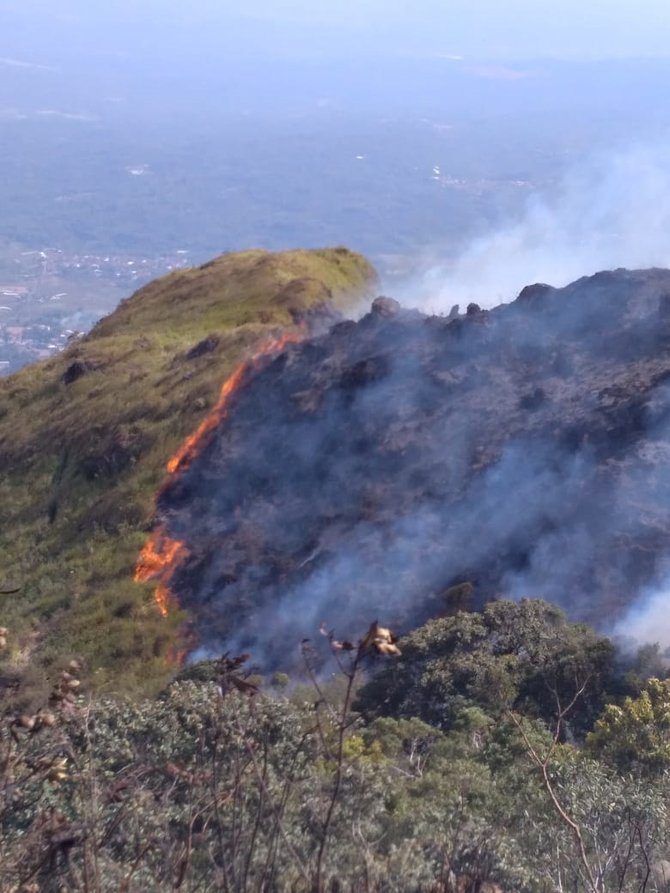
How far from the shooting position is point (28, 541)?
24.3m

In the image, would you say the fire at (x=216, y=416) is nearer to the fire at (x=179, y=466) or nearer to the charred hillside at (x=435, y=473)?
the fire at (x=179, y=466)

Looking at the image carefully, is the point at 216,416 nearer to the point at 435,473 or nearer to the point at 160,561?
the point at 160,561

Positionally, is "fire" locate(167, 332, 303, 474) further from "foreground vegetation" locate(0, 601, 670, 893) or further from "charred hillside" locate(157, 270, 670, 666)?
"foreground vegetation" locate(0, 601, 670, 893)

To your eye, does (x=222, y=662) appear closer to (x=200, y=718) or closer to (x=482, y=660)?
(x=200, y=718)

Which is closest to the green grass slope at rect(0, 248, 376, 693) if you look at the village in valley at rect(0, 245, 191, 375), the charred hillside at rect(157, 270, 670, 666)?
the charred hillside at rect(157, 270, 670, 666)

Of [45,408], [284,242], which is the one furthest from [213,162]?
[45,408]

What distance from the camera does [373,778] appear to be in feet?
30.7

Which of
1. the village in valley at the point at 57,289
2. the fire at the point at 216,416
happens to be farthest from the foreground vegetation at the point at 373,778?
the village in valley at the point at 57,289

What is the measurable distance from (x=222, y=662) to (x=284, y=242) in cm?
9698

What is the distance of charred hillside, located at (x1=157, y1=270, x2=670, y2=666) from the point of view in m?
19.3

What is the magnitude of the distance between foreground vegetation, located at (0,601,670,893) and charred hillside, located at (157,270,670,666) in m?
3.63

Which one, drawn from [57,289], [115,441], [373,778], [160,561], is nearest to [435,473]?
[160,561]

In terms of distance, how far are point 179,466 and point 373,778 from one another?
15902mm

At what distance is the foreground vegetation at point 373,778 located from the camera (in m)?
5.65
